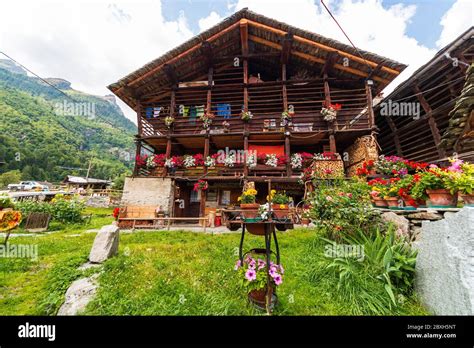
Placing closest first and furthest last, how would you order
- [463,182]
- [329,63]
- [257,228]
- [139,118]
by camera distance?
[257,228] < [463,182] < [329,63] < [139,118]

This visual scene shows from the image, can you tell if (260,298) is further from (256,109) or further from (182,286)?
(256,109)

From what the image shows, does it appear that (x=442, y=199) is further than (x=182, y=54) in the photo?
No

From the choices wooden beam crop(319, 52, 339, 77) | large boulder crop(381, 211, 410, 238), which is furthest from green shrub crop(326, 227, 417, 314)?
wooden beam crop(319, 52, 339, 77)

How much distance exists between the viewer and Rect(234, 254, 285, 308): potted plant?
8.02 ft

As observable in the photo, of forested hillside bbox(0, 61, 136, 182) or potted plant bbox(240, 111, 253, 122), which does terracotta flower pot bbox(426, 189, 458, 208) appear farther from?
forested hillside bbox(0, 61, 136, 182)

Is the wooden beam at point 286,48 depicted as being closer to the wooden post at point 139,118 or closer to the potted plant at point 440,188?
the wooden post at point 139,118

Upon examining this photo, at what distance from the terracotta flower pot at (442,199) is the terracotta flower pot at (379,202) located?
3.65ft

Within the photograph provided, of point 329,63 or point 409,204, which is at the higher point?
point 329,63

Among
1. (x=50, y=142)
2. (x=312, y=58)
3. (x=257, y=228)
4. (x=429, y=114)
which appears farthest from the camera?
(x=50, y=142)

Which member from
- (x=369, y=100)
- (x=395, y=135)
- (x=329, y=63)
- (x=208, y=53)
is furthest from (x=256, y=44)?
(x=395, y=135)

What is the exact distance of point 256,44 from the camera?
12.2 meters

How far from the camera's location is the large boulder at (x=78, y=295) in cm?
263

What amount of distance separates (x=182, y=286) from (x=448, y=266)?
396 cm
